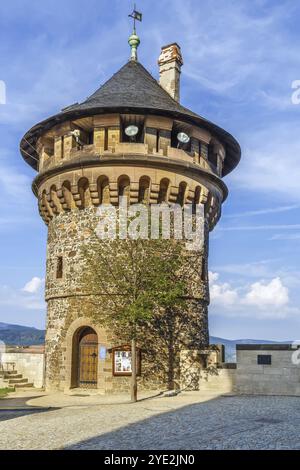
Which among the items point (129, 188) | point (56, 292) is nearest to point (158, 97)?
point (129, 188)

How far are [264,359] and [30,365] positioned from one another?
32.4ft

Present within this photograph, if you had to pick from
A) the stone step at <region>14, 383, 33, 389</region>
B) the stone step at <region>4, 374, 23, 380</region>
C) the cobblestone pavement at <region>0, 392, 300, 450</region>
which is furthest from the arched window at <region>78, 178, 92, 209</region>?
the stone step at <region>4, 374, 23, 380</region>

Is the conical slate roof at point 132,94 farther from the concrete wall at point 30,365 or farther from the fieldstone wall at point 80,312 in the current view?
the concrete wall at point 30,365

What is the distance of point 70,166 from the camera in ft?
61.7

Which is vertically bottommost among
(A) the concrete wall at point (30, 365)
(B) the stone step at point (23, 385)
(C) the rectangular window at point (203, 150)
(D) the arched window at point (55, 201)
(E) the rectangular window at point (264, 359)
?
(B) the stone step at point (23, 385)

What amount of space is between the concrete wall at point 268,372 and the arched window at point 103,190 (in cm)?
670

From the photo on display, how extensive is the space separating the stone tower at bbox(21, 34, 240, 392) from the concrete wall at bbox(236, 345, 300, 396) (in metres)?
2.60

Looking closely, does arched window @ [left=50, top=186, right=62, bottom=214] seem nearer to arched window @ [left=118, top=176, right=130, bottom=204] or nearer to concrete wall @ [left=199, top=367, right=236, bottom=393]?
arched window @ [left=118, top=176, right=130, bottom=204]

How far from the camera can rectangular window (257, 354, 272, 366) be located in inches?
673

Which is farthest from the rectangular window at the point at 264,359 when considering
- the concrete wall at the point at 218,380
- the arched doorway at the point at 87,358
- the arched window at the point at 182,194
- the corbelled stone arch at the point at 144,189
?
the corbelled stone arch at the point at 144,189

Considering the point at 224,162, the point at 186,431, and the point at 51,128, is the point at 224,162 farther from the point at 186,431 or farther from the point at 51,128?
the point at 186,431

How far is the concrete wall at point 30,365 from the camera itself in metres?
21.4

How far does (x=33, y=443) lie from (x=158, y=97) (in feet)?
45.8

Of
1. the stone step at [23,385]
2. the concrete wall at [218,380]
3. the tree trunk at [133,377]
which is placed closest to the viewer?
the tree trunk at [133,377]
